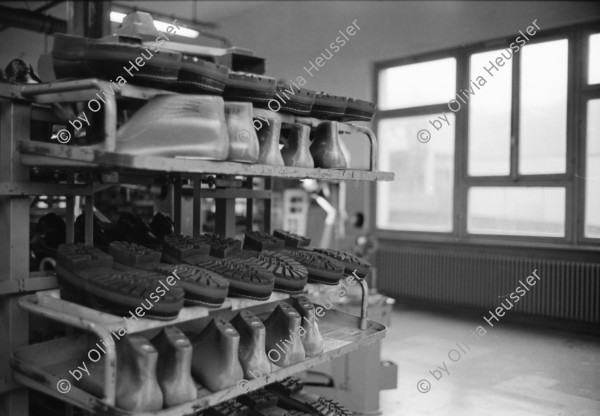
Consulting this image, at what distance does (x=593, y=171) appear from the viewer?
5383mm

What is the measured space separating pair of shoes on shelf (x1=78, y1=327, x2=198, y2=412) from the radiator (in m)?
4.76

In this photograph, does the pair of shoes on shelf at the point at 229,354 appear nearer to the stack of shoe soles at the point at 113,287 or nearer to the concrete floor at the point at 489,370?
the stack of shoe soles at the point at 113,287

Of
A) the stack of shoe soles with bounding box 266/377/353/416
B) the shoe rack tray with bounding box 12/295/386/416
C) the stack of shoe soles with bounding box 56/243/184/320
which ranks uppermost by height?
the stack of shoe soles with bounding box 56/243/184/320

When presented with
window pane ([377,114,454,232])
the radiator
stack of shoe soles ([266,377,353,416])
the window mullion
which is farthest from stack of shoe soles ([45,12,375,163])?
window pane ([377,114,454,232])

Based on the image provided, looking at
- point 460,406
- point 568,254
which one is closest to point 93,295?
point 460,406

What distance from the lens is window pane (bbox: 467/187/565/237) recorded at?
5672 mm

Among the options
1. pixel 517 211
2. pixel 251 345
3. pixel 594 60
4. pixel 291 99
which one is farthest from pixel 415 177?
pixel 251 345

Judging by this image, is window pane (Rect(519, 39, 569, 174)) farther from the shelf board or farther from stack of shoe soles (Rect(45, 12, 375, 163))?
stack of shoe soles (Rect(45, 12, 375, 163))

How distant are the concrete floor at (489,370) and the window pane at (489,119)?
1.75m

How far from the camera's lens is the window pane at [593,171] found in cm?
537

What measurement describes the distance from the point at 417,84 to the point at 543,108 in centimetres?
159

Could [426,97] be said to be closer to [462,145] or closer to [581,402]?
[462,145]

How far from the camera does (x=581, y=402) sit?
11.6 ft

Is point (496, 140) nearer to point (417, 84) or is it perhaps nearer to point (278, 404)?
point (417, 84)
